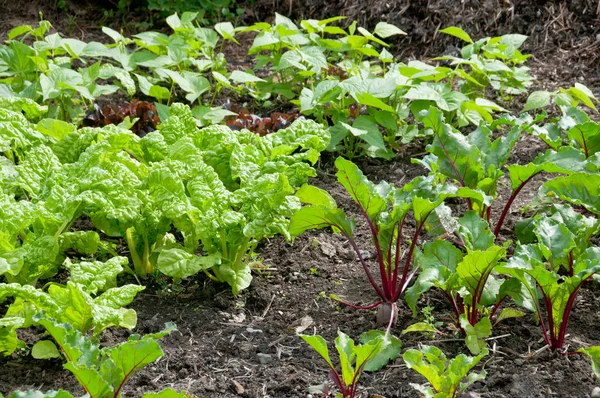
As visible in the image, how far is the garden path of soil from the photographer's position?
257 cm

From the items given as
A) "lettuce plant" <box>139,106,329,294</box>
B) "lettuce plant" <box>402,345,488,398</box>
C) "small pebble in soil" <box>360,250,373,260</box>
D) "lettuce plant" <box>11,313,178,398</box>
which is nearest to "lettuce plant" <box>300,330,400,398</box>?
"lettuce plant" <box>402,345,488,398</box>

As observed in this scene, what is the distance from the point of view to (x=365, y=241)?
3.55 metres

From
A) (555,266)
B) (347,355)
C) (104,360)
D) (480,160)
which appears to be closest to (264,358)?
(347,355)

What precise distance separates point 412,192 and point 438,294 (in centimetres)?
49

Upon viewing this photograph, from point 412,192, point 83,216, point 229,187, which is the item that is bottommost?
point 83,216

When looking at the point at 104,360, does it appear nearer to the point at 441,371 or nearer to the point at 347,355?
the point at 347,355

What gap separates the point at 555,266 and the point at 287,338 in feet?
3.34

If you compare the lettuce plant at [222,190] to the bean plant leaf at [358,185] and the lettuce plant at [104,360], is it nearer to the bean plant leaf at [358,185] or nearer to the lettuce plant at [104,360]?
the bean plant leaf at [358,185]

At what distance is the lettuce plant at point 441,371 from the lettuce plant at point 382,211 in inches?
17.3

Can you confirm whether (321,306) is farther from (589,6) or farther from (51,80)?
(589,6)

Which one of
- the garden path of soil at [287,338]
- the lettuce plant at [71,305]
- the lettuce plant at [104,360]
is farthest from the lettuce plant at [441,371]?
the lettuce plant at [71,305]

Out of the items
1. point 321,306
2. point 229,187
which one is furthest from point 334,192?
point 321,306

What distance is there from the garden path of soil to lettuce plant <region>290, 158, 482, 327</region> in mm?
115

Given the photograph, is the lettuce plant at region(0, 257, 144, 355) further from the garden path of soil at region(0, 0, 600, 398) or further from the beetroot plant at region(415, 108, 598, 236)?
the beetroot plant at region(415, 108, 598, 236)
